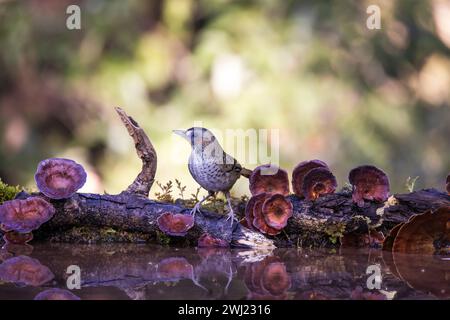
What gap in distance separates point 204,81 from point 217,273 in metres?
4.43

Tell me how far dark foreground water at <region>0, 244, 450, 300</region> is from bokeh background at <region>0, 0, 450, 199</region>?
357 centimetres

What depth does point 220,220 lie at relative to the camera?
2529 millimetres

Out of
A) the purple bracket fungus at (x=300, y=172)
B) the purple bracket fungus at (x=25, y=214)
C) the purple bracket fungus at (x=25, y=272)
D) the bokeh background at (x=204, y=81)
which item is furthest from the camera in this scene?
the bokeh background at (x=204, y=81)

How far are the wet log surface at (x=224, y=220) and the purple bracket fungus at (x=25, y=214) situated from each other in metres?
0.07

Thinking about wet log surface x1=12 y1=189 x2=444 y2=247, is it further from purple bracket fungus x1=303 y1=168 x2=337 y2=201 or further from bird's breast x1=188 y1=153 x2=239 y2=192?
bird's breast x1=188 y1=153 x2=239 y2=192

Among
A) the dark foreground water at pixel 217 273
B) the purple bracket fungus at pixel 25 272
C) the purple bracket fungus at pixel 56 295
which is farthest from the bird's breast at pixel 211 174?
the purple bracket fungus at pixel 56 295

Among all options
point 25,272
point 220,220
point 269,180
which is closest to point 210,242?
point 220,220

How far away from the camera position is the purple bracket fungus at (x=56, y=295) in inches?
63.0

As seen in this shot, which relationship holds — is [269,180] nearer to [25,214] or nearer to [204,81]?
[25,214]

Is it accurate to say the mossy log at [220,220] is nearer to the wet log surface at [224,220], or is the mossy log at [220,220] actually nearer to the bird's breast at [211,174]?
the wet log surface at [224,220]

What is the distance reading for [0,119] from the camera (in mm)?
6363
